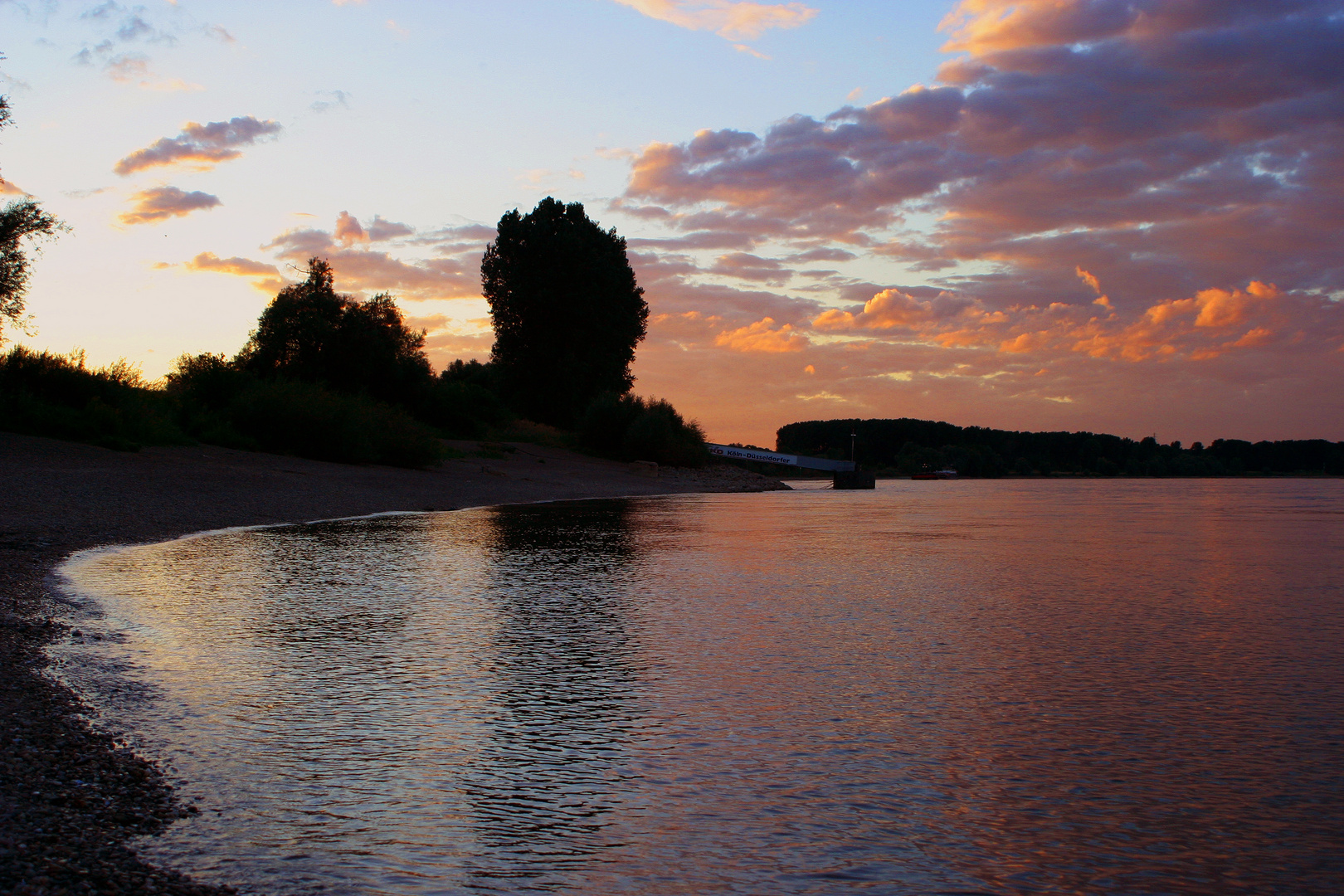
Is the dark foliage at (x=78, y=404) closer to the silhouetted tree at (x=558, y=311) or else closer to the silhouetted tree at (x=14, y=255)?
the silhouetted tree at (x=14, y=255)

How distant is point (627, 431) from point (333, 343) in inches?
746

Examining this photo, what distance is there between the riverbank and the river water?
0.29m

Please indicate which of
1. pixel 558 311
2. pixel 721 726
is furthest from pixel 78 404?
pixel 558 311

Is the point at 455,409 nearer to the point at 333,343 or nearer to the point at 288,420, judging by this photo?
the point at 333,343

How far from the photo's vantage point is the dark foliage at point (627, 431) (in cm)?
6391

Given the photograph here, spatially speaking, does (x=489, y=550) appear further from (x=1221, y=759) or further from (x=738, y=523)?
(x=1221, y=759)

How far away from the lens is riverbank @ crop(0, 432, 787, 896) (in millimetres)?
4273

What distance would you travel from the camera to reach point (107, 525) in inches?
758

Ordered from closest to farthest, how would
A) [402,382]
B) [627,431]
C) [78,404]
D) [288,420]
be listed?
[78,404], [288,420], [402,382], [627,431]

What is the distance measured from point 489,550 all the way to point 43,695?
11683 millimetres

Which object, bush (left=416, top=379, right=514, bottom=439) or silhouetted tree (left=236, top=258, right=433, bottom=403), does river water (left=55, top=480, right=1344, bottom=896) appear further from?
bush (left=416, top=379, right=514, bottom=439)

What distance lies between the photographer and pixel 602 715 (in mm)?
7031

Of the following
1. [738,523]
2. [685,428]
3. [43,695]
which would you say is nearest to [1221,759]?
[43,695]

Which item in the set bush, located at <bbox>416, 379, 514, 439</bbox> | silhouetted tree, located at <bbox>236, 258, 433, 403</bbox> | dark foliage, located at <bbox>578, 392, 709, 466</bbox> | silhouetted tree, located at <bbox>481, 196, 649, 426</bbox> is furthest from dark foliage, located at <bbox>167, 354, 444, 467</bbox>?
silhouetted tree, located at <bbox>481, 196, 649, 426</bbox>
